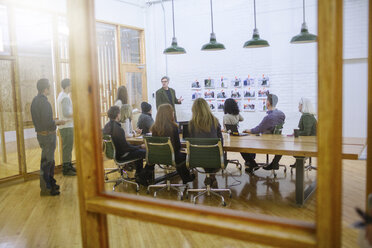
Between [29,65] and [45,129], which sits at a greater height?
[29,65]

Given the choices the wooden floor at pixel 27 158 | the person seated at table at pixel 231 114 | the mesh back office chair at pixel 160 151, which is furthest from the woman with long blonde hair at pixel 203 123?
the wooden floor at pixel 27 158

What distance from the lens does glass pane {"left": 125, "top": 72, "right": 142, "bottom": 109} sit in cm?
842

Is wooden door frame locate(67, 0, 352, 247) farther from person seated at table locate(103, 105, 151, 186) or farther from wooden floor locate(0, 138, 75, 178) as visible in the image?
wooden floor locate(0, 138, 75, 178)

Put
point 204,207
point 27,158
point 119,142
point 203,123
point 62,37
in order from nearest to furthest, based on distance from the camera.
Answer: point 204,207
point 203,123
point 119,142
point 27,158
point 62,37

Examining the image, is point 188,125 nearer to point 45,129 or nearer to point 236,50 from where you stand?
point 45,129

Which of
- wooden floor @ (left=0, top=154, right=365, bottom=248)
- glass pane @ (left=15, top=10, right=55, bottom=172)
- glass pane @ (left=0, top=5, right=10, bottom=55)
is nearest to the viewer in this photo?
wooden floor @ (left=0, top=154, right=365, bottom=248)

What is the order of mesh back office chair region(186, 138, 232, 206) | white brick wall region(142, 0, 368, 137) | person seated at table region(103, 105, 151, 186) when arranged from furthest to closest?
white brick wall region(142, 0, 368, 137), person seated at table region(103, 105, 151, 186), mesh back office chair region(186, 138, 232, 206)

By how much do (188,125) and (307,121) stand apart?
1806 millimetres

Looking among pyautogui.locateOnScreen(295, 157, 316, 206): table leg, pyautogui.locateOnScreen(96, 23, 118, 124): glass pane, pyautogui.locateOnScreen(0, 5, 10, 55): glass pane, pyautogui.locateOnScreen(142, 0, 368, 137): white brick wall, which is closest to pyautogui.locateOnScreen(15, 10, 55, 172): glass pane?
pyautogui.locateOnScreen(0, 5, 10, 55): glass pane

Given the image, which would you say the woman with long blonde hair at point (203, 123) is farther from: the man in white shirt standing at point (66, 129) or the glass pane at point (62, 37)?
the glass pane at point (62, 37)

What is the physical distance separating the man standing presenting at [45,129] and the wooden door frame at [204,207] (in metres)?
3.35

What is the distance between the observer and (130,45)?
848cm

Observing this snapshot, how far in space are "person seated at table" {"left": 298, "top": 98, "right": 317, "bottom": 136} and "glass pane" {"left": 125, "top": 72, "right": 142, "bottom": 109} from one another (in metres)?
4.39

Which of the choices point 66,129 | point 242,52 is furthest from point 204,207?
point 242,52
